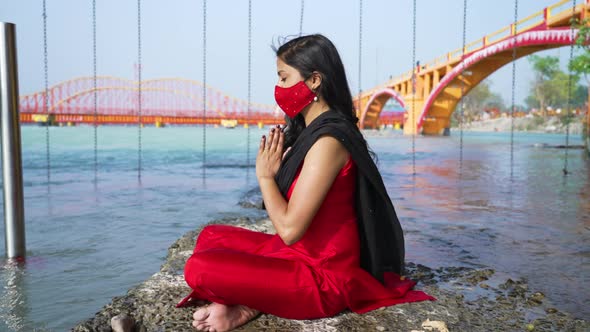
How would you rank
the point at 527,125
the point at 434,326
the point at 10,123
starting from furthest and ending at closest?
the point at 527,125, the point at 10,123, the point at 434,326

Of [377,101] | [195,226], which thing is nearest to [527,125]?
[377,101]

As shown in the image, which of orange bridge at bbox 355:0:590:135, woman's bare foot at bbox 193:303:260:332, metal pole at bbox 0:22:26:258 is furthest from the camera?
A: orange bridge at bbox 355:0:590:135

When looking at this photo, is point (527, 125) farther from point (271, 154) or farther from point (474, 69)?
point (271, 154)

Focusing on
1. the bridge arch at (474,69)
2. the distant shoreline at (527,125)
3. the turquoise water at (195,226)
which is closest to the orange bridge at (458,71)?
the bridge arch at (474,69)

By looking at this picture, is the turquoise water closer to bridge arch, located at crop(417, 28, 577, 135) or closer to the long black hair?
the long black hair

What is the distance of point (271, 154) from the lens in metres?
1.79

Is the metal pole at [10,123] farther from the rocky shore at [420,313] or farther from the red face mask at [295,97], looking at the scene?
the red face mask at [295,97]

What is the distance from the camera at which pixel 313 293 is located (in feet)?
5.88

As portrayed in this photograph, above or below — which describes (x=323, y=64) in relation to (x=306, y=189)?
above

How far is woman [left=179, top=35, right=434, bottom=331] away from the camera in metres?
1.71

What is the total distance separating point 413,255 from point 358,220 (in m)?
1.80

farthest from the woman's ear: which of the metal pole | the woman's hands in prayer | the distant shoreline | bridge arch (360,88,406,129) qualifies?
the distant shoreline

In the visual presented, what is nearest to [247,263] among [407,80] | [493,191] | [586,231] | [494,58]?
[586,231]

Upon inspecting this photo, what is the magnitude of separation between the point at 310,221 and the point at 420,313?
68 centimetres
